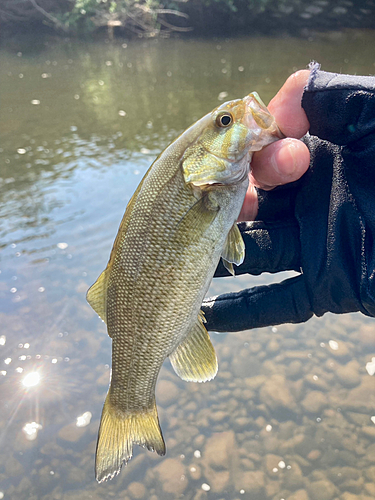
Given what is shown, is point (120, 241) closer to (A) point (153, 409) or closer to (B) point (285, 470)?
(A) point (153, 409)

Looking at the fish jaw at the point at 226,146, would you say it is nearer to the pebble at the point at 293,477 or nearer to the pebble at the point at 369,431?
the pebble at the point at 293,477

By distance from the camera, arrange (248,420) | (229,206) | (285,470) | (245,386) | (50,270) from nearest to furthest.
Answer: (229,206)
(285,470)
(248,420)
(245,386)
(50,270)

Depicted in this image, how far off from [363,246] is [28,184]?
6.55 meters

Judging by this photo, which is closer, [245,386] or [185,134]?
[185,134]

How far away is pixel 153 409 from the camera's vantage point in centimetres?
213

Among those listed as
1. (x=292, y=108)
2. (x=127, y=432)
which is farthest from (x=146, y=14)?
(x=127, y=432)

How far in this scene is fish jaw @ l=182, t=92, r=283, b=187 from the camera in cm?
190

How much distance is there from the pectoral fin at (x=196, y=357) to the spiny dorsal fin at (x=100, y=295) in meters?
0.43

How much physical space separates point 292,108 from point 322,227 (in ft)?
2.44

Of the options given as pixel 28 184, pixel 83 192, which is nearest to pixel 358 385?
pixel 83 192

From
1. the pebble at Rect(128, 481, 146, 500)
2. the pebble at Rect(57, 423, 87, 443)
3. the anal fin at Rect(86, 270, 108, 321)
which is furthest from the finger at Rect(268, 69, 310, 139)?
the pebble at Rect(57, 423, 87, 443)

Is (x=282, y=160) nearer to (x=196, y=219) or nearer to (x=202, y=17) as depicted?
(x=196, y=219)

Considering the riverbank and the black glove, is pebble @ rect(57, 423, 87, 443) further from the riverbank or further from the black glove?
the riverbank

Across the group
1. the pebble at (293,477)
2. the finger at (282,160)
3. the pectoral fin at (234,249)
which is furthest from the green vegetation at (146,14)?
the pebble at (293,477)
